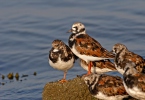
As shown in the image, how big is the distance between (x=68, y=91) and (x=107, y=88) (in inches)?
50.9

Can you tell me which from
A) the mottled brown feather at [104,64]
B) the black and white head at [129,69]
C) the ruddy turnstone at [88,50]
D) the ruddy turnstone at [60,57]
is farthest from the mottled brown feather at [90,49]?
the black and white head at [129,69]

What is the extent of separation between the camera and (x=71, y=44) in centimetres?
1054

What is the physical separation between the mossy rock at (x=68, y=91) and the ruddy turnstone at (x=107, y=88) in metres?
0.82

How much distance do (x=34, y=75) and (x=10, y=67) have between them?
1061mm

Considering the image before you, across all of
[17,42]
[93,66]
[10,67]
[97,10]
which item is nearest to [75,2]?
[97,10]

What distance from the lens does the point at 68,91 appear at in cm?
1011

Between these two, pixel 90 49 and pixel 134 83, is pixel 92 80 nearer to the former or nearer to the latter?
pixel 134 83

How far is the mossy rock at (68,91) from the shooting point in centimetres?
999

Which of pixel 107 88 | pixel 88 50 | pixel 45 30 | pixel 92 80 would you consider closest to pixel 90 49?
pixel 88 50

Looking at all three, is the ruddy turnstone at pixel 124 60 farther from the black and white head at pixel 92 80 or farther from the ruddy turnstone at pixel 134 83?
the ruddy turnstone at pixel 134 83

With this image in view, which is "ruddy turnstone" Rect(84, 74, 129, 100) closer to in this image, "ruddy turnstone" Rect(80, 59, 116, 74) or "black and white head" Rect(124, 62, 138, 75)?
"black and white head" Rect(124, 62, 138, 75)

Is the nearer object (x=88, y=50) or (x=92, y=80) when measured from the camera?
(x=92, y=80)

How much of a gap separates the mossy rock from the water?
2573mm

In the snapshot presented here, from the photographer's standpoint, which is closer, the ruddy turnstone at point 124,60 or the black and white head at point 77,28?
the ruddy turnstone at point 124,60
